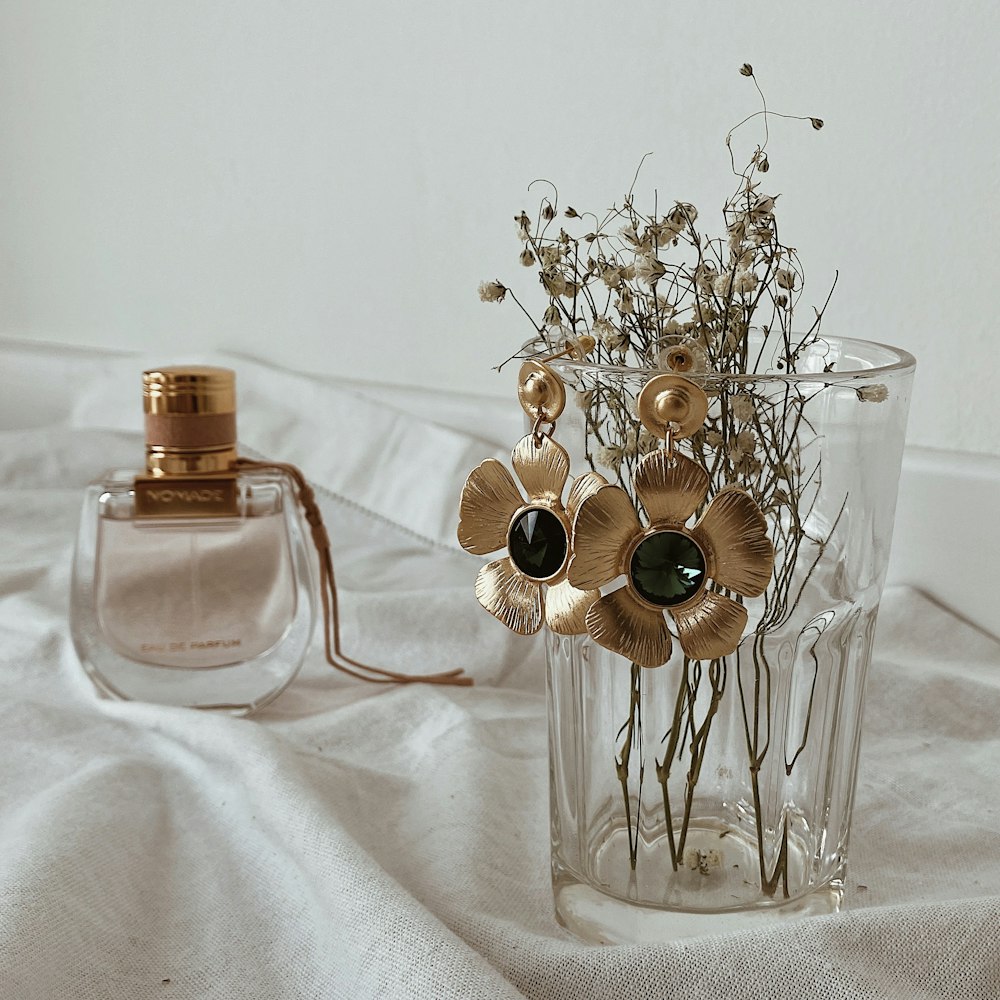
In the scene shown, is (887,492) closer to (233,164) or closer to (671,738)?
(671,738)

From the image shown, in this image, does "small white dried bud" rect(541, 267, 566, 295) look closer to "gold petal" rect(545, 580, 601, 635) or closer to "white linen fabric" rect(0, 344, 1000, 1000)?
"gold petal" rect(545, 580, 601, 635)

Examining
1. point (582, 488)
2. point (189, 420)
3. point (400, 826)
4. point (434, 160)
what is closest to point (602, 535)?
point (582, 488)

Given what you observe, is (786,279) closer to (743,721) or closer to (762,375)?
(762,375)

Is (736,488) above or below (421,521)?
above

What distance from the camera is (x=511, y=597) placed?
0.43 metres

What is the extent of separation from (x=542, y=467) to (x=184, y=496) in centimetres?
32

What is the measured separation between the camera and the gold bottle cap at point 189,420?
637mm

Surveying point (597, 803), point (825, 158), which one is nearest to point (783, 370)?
point (597, 803)

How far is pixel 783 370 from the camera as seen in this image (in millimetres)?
466

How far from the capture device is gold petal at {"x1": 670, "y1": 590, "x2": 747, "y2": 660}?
385mm

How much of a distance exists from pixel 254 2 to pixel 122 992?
0.85m

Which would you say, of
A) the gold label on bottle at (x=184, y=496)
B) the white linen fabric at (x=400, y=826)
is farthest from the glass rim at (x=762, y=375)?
the gold label on bottle at (x=184, y=496)

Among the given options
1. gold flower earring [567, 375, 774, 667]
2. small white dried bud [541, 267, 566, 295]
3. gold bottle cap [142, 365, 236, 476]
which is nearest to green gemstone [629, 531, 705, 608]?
gold flower earring [567, 375, 774, 667]

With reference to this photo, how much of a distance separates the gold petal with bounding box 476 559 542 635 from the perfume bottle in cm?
28
